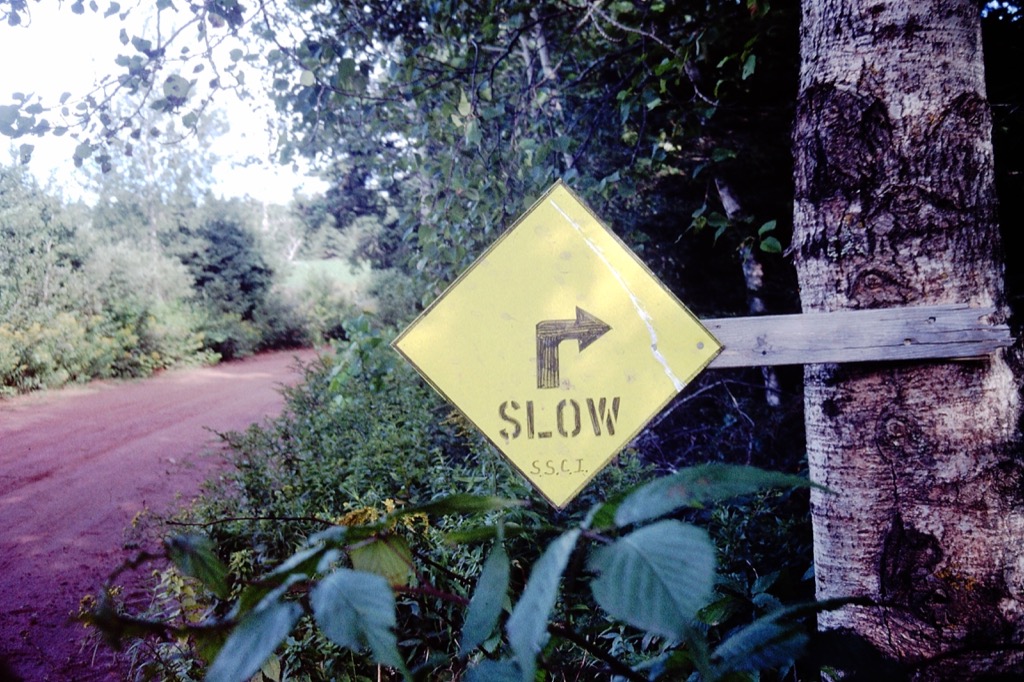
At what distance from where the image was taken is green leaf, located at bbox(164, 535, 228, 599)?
56 cm

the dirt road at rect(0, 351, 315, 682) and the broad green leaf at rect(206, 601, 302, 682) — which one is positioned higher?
the broad green leaf at rect(206, 601, 302, 682)

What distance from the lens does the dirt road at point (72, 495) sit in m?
2.41

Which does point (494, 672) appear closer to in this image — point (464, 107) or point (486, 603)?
point (486, 603)

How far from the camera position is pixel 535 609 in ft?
1.48

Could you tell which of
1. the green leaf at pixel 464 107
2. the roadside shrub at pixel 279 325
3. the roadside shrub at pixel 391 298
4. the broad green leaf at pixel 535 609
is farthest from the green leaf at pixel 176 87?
the roadside shrub at pixel 279 325

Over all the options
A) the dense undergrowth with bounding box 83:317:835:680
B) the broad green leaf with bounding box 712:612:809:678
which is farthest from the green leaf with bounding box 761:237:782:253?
the broad green leaf with bounding box 712:612:809:678

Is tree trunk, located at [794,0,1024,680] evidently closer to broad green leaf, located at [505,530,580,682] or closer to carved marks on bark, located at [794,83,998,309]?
carved marks on bark, located at [794,83,998,309]

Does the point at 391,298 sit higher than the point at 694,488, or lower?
higher

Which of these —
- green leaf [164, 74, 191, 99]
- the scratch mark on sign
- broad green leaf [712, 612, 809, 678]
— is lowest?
broad green leaf [712, 612, 809, 678]

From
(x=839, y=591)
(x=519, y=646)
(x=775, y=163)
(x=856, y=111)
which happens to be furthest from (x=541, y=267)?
(x=775, y=163)

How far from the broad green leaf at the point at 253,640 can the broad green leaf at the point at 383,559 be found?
126 millimetres

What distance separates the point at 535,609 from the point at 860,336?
44.6 inches

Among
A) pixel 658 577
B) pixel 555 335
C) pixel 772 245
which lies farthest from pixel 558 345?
pixel 772 245

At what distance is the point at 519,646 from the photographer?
438 mm
